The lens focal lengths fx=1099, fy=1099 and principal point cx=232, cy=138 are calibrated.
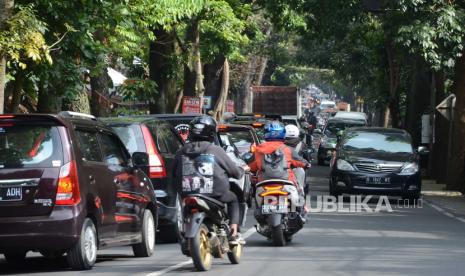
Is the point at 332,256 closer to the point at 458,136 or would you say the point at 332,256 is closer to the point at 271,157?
the point at 271,157

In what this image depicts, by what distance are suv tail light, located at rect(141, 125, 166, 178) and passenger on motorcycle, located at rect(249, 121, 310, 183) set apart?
124cm

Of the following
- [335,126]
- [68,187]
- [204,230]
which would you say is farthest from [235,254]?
[335,126]

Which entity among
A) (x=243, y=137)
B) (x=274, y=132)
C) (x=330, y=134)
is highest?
(x=274, y=132)

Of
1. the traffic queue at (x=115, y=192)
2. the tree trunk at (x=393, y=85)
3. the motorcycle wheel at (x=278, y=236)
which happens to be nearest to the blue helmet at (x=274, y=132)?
the traffic queue at (x=115, y=192)

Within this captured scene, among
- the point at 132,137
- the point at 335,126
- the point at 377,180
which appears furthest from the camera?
the point at 335,126

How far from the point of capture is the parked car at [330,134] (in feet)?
147

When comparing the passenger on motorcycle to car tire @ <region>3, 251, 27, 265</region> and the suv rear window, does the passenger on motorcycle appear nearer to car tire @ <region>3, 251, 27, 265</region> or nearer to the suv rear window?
the suv rear window

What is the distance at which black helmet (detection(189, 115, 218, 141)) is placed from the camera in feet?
40.2

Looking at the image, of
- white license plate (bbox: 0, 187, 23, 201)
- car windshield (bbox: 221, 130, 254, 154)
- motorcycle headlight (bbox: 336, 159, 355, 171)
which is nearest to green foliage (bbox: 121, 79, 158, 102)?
car windshield (bbox: 221, 130, 254, 154)

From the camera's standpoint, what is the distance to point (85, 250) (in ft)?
39.3

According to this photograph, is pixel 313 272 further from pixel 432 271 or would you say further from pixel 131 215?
pixel 131 215

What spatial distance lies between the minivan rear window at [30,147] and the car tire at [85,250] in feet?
2.62

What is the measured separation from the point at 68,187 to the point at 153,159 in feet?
12.0

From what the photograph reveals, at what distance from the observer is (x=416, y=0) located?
26.3 m
